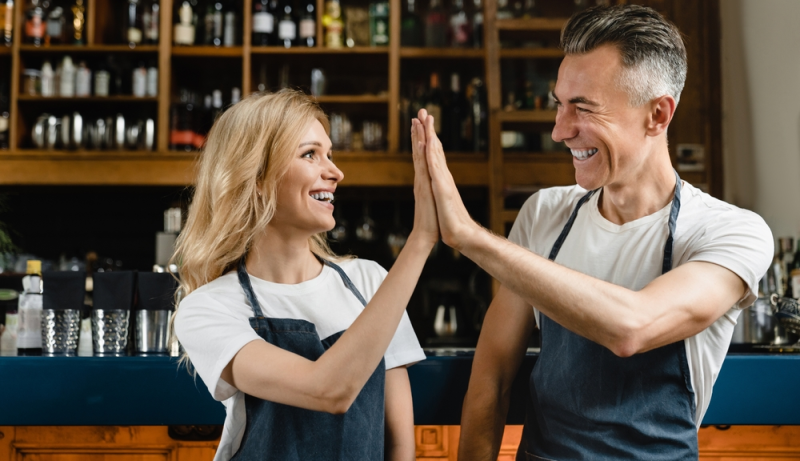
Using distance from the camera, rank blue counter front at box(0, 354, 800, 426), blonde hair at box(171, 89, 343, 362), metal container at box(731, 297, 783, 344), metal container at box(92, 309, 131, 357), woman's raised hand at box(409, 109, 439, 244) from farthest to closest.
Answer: metal container at box(731, 297, 783, 344)
metal container at box(92, 309, 131, 357)
blue counter front at box(0, 354, 800, 426)
blonde hair at box(171, 89, 343, 362)
woman's raised hand at box(409, 109, 439, 244)

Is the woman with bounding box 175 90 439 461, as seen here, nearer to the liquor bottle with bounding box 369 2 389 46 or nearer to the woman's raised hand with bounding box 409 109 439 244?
the woman's raised hand with bounding box 409 109 439 244

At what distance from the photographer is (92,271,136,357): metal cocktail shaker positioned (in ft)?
5.45

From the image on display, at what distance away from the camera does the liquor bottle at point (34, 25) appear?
12.0ft

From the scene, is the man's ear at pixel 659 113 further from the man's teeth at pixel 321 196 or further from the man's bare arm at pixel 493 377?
the man's teeth at pixel 321 196

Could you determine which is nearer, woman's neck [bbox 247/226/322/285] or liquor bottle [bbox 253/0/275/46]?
woman's neck [bbox 247/226/322/285]

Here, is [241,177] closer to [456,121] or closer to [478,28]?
[456,121]

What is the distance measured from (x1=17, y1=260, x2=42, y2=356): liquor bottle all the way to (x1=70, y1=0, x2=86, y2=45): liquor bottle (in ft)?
7.69

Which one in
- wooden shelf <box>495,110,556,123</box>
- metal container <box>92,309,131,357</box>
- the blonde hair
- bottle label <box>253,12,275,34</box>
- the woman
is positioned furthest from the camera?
bottle label <box>253,12,275,34</box>

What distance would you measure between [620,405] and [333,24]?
2950 mm

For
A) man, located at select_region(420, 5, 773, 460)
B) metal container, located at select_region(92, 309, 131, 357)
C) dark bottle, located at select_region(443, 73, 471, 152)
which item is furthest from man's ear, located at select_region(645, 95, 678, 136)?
dark bottle, located at select_region(443, 73, 471, 152)

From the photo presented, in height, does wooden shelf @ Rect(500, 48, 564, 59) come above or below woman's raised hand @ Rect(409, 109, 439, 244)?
above

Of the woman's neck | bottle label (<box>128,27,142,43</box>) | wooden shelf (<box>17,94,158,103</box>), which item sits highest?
bottle label (<box>128,27,142,43</box>)

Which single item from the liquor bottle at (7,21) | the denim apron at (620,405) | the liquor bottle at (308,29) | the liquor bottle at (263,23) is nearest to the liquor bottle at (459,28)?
the liquor bottle at (308,29)

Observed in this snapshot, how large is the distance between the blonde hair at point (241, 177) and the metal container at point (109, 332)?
395 mm
